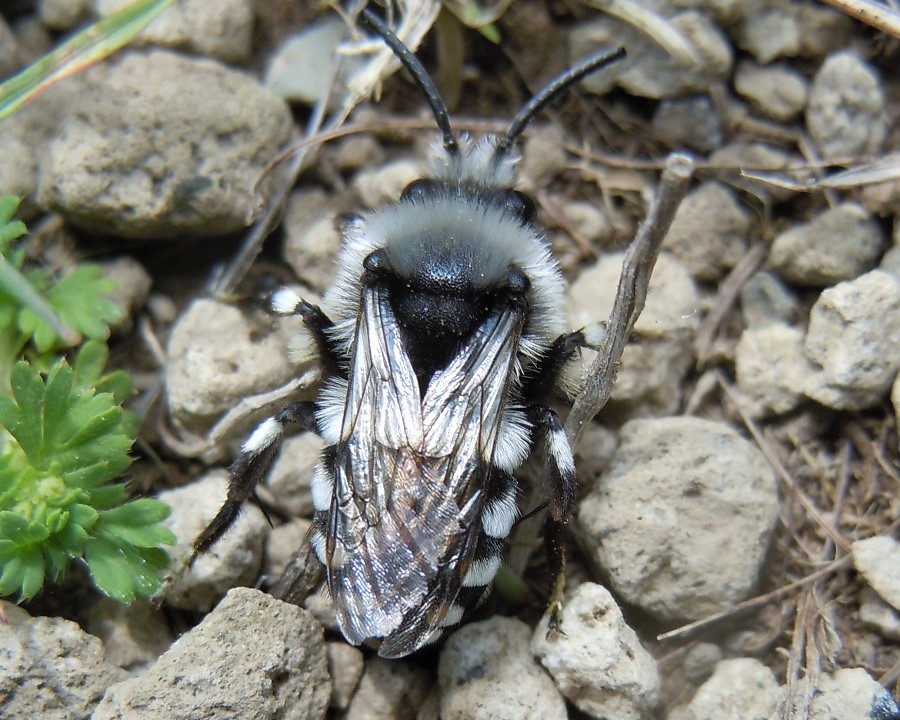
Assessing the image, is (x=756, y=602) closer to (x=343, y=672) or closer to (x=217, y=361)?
(x=343, y=672)

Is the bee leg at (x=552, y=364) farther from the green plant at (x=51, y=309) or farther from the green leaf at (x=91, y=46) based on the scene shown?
the green leaf at (x=91, y=46)

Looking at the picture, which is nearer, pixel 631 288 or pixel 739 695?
pixel 631 288

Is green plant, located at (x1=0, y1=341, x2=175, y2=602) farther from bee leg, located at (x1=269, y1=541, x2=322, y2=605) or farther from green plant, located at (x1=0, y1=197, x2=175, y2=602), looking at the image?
bee leg, located at (x1=269, y1=541, x2=322, y2=605)

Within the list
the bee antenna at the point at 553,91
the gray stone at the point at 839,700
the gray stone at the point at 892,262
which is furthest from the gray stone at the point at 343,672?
the gray stone at the point at 892,262

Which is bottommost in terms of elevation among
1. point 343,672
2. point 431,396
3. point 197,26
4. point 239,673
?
point 343,672

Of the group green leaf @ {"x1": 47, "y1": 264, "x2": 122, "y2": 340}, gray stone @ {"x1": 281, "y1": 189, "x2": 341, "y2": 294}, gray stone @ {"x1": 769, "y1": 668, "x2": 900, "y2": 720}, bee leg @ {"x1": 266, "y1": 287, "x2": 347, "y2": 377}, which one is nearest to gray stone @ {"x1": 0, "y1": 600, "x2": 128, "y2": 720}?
green leaf @ {"x1": 47, "y1": 264, "x2": 122, "y2": 340}

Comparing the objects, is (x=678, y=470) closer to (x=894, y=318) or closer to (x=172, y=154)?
(x=894, y=318)

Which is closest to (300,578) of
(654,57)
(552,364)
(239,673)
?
(239,673)
